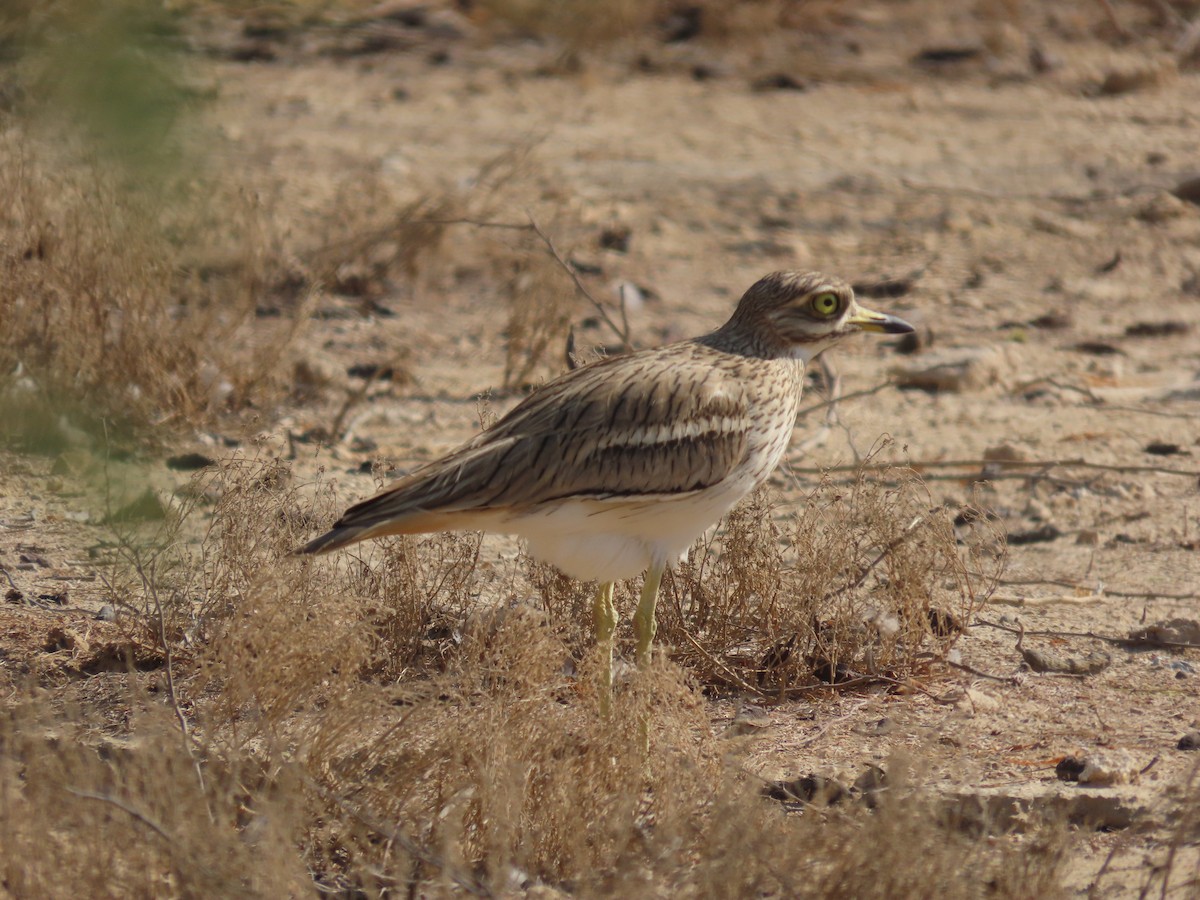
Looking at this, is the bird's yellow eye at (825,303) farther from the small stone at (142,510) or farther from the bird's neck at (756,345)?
the small stone at (142,510)

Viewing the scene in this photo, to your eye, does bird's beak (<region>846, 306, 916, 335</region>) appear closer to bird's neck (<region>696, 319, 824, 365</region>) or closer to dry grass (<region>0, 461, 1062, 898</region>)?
bird's neck (<region>696, 319, 824, 365</region>)

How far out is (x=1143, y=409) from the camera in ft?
20.7

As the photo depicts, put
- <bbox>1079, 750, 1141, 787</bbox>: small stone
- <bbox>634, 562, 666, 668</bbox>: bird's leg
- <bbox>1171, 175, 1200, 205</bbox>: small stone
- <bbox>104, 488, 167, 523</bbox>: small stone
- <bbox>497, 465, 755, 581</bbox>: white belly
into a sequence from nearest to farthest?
<bbox>104, 488, 167, 523</bbox>: small stone < <bbox>1079, 750, 1141, 787</bbox>: small stone < <bbox>497, 465, 755, 581</bbox>: white belly < <bbox>634, 562, 666, 668</bbox>: bird's leg < <bbox>1171, 175, 1200, 205</bbox>: small stone

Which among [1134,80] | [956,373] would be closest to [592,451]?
[956,373]

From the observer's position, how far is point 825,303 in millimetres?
4305

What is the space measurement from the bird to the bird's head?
0.18 meters

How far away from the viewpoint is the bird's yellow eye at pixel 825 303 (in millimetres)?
4293

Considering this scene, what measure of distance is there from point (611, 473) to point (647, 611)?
1.29 feet

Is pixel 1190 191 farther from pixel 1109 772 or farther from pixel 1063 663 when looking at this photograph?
pixel 1109 772

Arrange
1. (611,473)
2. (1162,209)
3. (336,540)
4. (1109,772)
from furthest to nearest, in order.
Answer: (1162,209) < (611,473) < (1109,772) < (336,540)

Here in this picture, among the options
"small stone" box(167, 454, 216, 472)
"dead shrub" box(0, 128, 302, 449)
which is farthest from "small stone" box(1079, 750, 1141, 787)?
"small stone" box(167, 454, 216, 472)

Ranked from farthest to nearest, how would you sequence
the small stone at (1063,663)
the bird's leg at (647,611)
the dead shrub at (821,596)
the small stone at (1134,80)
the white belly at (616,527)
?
the small stone at (1134,80) < the small stone at (1063,663) < the dead shrub at (821,596) < the bird's leg at (647,611) < the white belly at (616,527)

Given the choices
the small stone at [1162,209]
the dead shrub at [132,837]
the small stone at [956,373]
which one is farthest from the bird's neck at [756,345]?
the small stone at [1162,209]

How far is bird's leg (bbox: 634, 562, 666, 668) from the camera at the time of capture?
13.1 feet
